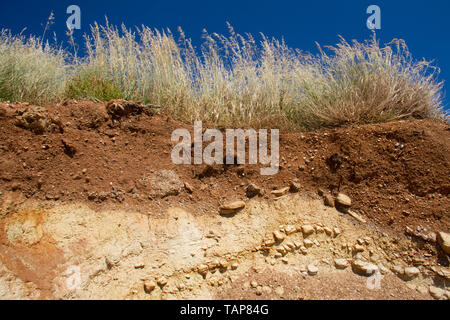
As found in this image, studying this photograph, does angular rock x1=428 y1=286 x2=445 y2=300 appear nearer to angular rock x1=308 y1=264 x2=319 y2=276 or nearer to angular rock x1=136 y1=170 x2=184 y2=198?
angular rock x1=308 y1=264 x2=319 y2=276

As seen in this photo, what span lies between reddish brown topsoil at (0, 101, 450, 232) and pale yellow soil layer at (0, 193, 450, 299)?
6.9 inches

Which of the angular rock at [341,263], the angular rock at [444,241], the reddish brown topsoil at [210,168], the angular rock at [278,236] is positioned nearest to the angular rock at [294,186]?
the reddish brown topsoil at [210,168]

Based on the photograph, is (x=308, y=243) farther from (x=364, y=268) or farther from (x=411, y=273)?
(x=411, y=273)

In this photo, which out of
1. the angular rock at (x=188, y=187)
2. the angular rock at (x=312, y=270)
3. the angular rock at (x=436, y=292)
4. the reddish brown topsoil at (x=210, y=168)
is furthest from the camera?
the angular rock at (x=188, y=187)

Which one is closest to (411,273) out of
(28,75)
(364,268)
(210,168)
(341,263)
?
(364,268)

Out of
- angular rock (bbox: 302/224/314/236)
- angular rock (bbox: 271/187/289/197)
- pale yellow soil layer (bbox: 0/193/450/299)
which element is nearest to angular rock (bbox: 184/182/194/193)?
pale yellow soil layer (bbox: 0/193/450/299)

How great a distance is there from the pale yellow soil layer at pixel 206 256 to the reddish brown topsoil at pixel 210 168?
0.17 m

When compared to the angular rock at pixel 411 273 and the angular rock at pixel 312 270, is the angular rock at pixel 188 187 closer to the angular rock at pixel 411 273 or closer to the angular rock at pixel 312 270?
the angular rock at pixel 312 270

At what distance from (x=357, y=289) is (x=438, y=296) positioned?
2.33 ft

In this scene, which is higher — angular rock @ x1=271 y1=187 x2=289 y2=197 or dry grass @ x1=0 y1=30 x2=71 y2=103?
dry grass @ x1=0 y1=30 x2=71 y2=103

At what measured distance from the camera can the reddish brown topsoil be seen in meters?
2.86

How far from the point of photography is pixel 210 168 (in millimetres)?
3350

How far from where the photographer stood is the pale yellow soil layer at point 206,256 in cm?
239
